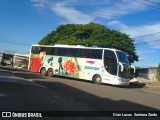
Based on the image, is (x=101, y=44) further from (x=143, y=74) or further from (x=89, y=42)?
(x=143, y=74)

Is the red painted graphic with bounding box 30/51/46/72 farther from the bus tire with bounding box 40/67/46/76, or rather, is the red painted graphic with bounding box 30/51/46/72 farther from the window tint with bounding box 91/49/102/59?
the window tint with bounding box 91/49/102/59

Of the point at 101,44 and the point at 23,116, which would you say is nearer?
the point at 23,116

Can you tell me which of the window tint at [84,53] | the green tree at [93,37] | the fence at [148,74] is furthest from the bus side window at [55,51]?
the green tree at [93,37]

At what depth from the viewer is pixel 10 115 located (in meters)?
7.88

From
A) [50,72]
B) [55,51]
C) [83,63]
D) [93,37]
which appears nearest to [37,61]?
[50,72]

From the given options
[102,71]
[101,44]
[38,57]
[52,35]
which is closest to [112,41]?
[101,44]

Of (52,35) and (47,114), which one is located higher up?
(52,35)

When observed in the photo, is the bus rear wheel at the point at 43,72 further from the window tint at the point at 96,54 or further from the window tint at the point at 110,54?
the window tint at the point at 110,54

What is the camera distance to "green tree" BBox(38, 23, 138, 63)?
47719mm

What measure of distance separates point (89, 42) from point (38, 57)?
18.4 metres

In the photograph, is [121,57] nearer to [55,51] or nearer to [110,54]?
[110,54]

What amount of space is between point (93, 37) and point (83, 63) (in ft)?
72.3


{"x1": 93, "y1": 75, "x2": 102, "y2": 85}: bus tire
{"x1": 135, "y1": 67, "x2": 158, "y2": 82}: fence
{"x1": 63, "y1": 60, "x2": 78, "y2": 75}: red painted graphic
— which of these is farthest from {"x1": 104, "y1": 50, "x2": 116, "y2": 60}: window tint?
{"x1": 135, "y1": 67, "x2": 158, "y2": 82}: fence

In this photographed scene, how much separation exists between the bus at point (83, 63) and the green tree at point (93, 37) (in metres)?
18.1
